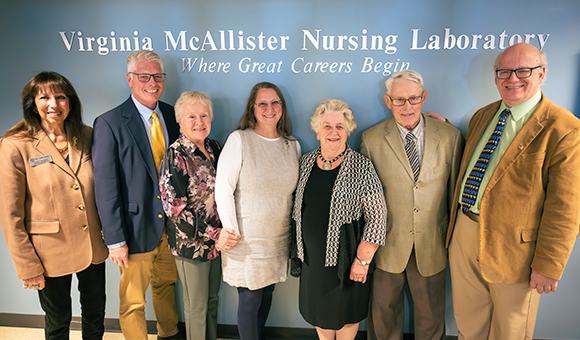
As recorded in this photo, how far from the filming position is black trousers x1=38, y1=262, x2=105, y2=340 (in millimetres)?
1949

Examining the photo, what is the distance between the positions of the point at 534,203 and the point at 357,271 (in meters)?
1.04

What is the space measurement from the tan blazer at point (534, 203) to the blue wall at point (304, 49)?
0.71 metres

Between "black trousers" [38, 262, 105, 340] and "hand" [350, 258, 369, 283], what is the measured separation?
5.59 ft

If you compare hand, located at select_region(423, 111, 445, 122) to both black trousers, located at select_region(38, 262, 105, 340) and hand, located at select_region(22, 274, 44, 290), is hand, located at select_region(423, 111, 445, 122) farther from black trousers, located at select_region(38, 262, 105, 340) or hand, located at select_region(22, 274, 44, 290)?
hand, located at select_region(22, 274, 44, 290)

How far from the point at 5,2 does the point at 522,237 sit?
155 inches

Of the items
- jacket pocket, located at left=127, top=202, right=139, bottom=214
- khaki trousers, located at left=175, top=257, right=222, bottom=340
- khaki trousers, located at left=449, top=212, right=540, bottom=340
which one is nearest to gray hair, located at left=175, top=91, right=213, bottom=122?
jacket pocket, located at left=127, top=202, right=139, bottom=214

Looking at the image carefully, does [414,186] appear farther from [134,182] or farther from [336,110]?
[134,182]

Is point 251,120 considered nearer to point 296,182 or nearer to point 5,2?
point 296,182

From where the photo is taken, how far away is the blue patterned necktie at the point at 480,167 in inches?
69.1

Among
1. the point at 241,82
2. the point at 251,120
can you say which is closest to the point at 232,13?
the point at 241,82

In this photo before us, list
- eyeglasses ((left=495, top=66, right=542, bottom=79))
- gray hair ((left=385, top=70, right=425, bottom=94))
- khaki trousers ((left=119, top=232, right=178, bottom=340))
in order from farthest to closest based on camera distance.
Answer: khaki trousers ((left=119, top=232, right=178, bottom=340)) < gray hair ((left=385, top=70, right=425, bottom=94)) < eyeglasses ((left=495, top=66, right=542, bottom=79))

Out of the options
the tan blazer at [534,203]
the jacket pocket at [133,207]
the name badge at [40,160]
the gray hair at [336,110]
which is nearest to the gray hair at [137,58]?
the name badge at [40,160]

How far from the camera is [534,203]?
1.64 m

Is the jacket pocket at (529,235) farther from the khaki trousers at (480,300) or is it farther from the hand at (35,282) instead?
the hand at (35,282)
